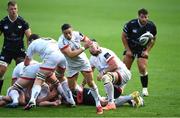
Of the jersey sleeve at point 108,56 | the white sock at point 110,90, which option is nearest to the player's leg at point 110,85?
the white sock at point 110,90

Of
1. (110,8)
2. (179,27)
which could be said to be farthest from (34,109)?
(110,8)

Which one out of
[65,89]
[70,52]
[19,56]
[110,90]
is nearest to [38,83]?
[65,89]

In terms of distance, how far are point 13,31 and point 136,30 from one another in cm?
330

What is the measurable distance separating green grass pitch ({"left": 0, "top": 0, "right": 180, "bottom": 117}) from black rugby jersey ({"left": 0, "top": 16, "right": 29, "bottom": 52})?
1.57 meters

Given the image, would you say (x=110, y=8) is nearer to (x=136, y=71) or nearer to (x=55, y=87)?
(x=136, y=71)

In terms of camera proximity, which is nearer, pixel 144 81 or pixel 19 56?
pixel 19 56

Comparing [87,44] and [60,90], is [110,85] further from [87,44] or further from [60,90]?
[60,90]

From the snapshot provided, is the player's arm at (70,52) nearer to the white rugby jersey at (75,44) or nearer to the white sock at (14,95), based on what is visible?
the white rugby jersey at (75,44)

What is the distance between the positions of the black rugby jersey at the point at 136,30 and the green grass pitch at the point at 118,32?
1.35 m

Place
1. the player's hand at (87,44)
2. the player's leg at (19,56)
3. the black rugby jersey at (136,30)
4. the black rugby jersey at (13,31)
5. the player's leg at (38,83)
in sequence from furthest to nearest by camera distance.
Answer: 1. the black rugby jersey at (136,30)
2. the player's leg at (19,56)
3. the black rugby jersey at (13,31)
4. the player's hand at (87,44)
5. the player's leg at (38,83)

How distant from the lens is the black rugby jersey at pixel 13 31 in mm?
17500

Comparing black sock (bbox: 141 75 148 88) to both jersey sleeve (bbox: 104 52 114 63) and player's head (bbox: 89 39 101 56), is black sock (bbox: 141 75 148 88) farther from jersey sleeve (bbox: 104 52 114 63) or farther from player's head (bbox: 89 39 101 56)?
player's head (bbox: 89 39 101 56)

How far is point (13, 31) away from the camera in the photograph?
1748 cm

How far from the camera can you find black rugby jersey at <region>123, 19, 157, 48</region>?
18233 millimetres
